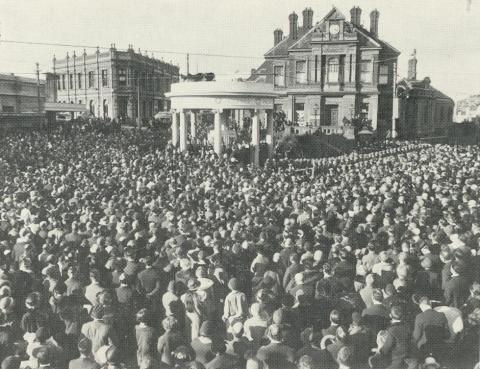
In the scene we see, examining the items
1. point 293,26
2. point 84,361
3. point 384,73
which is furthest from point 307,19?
point 84,361

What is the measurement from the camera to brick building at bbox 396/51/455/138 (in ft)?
155

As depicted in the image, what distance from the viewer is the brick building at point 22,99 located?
42206 mm

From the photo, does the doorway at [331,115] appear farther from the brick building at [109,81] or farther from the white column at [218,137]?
the brick building at [109,81]

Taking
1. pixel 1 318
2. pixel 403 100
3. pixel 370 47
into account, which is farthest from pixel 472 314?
pixel 403 100

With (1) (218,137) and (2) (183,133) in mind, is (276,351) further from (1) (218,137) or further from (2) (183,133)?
(2) (183,133)

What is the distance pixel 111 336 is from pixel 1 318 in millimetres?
1662

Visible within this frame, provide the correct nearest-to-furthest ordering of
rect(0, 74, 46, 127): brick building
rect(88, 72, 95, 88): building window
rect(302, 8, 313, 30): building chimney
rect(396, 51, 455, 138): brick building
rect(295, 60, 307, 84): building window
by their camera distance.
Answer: rect(0, 74, 46, 127): brick building → rect(295, 60, 307, 84): building window → rect(396, 51, 455, 138): brick building → rect(302, 8, 313, 30): building chimney → rect(88, 72, 95, 88): building window

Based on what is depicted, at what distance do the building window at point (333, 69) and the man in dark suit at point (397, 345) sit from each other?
131 ft

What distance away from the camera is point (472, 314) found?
6648 millimetres

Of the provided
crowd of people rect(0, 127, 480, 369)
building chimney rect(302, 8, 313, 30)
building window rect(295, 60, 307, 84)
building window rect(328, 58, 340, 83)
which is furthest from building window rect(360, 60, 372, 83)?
crowd of people rect(0, 127, 480, 369)

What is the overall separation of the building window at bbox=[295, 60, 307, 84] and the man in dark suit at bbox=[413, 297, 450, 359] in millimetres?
40168

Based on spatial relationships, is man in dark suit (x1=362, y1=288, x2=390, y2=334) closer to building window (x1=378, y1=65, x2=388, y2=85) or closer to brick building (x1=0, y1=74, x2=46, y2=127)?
brick building (x1=0, y1=74, x2=46, y2=127)

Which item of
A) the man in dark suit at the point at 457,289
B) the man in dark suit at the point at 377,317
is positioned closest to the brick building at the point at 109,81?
the man in dark suit at the point at 457,289

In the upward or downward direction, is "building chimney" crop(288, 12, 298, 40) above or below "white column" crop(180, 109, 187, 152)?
above
